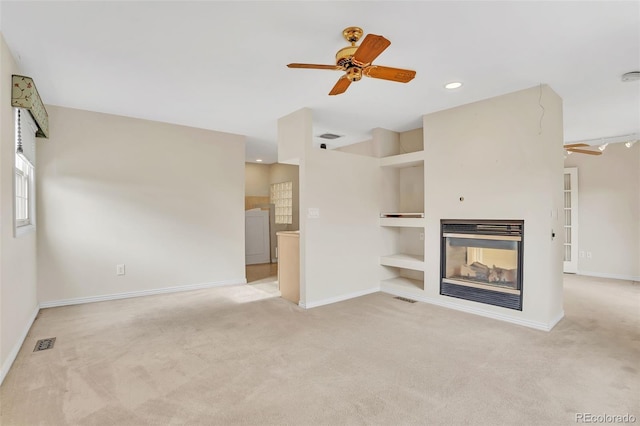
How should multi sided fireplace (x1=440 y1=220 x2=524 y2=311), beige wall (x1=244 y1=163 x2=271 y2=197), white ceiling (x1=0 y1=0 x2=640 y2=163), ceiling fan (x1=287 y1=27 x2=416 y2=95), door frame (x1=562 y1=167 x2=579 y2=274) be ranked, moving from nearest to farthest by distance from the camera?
white ceiling (x1=0 y1=0 x2=640 y2=163) → ceiling fan (x1=287 y1=27 x2=416 y2=95) → multi sided fireplace (x1=440 y1=220 x2=524 y2=311) → door frame (x1=562 y1=167 x2=579 y2=274) → beige wall (x1=244 y1=163 x2=271 y2=197)

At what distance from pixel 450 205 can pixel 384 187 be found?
3.95 ft

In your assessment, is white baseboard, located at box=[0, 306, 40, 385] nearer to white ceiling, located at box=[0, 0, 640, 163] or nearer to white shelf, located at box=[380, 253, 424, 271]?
white ceiling, located at box=[0, 0, 640, 163]

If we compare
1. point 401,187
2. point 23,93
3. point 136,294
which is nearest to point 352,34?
point 23,93

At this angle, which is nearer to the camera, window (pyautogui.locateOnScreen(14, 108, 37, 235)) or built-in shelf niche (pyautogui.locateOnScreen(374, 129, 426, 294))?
window (pyautogui.locateOnScreen(14, 108, 37, 235))

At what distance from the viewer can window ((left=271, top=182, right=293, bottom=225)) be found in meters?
7.87

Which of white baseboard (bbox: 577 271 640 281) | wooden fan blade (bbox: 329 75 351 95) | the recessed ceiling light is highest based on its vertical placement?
the recessed ceiling light

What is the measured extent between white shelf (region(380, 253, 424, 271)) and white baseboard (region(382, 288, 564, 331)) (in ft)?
1.18

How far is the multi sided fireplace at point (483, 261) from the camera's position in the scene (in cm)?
340

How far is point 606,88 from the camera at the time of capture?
10.8 ft

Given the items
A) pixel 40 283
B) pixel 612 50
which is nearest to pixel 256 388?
pixel 40 283

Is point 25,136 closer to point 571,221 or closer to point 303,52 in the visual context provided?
point 303,52

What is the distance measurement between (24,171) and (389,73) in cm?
395

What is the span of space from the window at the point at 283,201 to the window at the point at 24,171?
497 centimetres

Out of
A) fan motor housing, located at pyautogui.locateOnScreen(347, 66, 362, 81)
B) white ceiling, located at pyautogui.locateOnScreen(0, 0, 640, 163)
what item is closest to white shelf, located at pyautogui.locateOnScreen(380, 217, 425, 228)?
white ceiling, located at pyautogui.locateOnScreen(0, 0, 640, 163)
